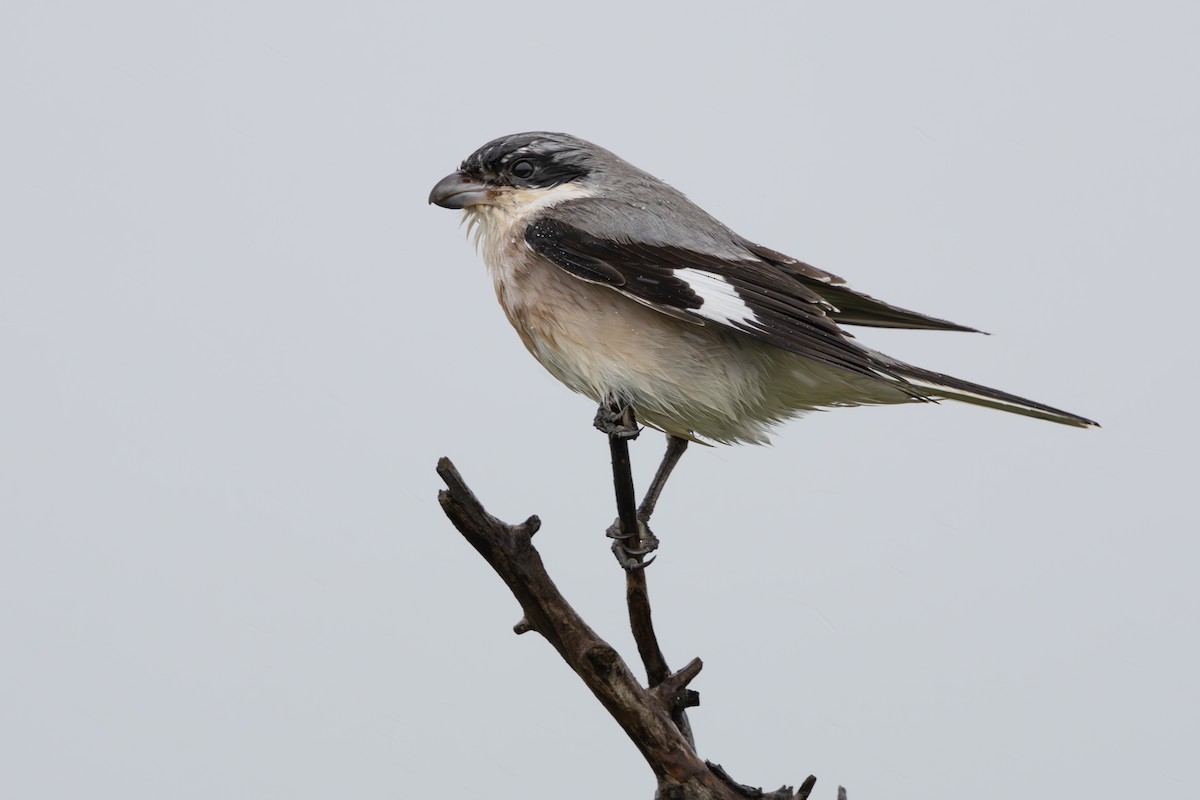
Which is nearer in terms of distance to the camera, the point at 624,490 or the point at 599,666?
the point at 599,666

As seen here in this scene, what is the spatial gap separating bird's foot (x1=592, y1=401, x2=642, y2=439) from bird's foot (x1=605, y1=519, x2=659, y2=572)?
0.96 feet

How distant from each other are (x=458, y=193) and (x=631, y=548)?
121cm

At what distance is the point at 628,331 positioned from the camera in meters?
3.40

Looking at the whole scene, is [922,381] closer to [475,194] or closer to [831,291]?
[831,291]

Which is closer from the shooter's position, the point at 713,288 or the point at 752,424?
the point at 713,288

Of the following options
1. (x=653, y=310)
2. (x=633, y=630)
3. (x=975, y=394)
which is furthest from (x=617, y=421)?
(x=975, y=394)

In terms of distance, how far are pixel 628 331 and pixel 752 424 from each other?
1.78ft

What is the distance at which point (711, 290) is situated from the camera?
11.0 feet

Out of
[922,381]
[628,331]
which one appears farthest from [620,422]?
[922,381]

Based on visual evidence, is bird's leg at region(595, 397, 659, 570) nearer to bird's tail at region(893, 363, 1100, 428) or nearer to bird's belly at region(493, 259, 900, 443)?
bird's belly at region(493, 259, 900, 443)

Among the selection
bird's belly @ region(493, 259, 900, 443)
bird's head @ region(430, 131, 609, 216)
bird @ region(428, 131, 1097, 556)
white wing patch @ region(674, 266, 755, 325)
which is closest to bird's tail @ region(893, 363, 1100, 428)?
bird @ region(428, 131, 1097, 556)

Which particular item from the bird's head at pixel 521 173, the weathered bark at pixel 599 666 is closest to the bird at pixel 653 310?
the bird's head at pixel 521 173

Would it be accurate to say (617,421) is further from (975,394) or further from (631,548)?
(975,394)

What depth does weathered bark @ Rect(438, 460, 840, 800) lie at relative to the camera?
123 inches
